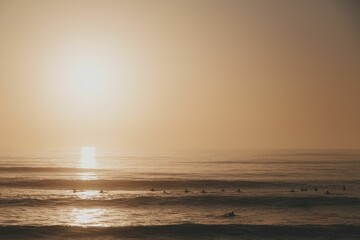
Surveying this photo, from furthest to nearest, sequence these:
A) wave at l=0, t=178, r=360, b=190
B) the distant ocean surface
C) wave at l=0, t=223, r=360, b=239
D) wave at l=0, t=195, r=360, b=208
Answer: wave at l=0, t=178, r=360, b=190, wave at l=0, t=195, r=360, b=208, the distant ocean surface, wave at l=0, t=223, r=360, b=239

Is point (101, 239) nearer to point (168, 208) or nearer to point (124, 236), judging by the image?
point (124, 236)

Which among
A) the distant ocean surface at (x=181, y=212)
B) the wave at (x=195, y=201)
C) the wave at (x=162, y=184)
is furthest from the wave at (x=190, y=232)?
the wave at (x=162, y=184)

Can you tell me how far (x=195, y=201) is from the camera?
50.1 metres

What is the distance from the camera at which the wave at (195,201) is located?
47656 millimetres

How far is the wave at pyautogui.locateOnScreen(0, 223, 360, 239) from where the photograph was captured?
33.2 meters

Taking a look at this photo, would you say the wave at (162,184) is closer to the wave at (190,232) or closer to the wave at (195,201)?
the wave at (195,201)

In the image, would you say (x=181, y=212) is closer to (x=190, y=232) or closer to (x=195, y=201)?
(x=195, y=201)

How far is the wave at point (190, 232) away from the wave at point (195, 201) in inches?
452

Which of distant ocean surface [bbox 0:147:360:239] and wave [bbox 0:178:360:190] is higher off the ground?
wave [bbox 0:178:360:190]

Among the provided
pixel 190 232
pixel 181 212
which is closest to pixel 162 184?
pixel 181 212

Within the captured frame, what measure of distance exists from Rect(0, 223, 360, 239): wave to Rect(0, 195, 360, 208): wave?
11478 millimetres

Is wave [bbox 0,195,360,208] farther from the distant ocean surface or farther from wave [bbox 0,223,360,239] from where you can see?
wave [bbox 0,223,360,239]

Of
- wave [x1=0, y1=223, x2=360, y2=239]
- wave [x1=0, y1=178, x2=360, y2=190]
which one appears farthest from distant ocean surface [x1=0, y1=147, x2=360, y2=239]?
wave [x1=0, y1=178, x2=360, y2=190]

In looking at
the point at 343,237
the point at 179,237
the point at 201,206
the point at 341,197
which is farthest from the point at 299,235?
the point at 341,197
